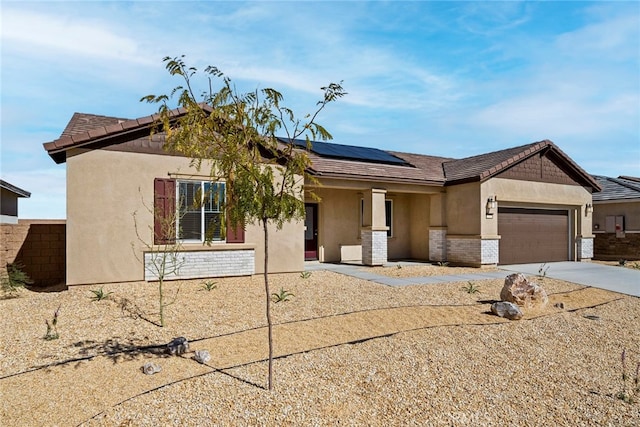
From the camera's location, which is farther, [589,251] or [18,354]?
[589,251]

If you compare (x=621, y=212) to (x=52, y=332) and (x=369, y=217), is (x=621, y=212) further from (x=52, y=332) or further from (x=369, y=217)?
(x=52, y=332)

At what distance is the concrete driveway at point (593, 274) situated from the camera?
37.4ft

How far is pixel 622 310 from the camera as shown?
896 cm

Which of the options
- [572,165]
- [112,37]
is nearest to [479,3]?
[112,37]

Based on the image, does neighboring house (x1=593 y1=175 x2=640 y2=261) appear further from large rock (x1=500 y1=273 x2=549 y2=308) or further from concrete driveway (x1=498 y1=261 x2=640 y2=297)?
large rock (x1=500 y1=273 x2=549 y2=308)

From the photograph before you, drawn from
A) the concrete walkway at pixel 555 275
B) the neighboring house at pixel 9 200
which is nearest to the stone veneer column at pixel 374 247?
the concrete walkway at pixel 555 275

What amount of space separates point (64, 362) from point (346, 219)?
38.0 feet

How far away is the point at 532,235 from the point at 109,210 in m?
15.9

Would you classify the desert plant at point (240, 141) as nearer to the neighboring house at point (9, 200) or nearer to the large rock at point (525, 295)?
the large rock at point (525, 295)

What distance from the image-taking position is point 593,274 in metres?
13.4

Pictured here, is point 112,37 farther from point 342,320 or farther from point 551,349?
point 551,349

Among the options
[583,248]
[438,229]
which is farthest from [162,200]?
[583,248]

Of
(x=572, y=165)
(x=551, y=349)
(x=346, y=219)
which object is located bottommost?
(x=551, y=349)

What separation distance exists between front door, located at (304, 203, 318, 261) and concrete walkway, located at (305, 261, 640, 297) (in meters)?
0.61
